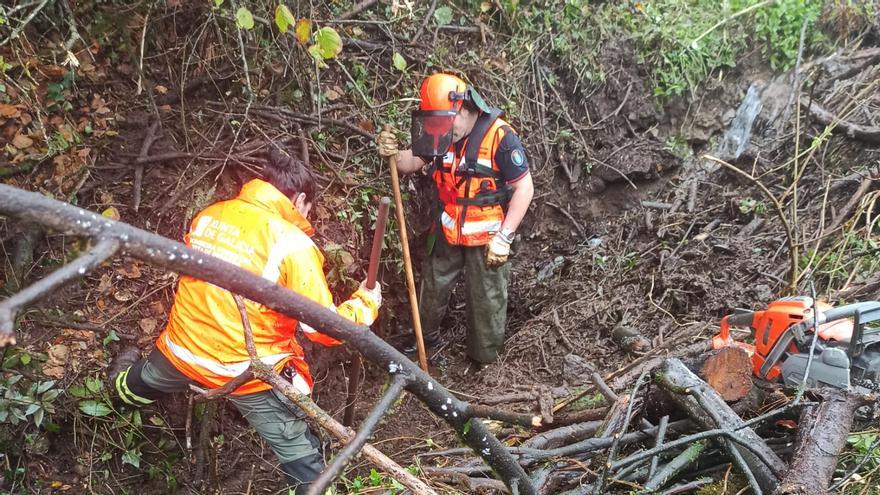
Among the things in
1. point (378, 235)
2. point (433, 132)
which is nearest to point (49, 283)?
point (378, 235)

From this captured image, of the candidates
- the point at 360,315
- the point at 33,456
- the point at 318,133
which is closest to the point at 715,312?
the point at 360,315

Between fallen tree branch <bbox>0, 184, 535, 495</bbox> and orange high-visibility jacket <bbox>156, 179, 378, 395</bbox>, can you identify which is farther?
orange high-visibility jacket <bbox>156, 179, 378, 395</bbox>

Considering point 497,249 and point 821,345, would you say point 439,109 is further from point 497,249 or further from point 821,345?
point 821,345

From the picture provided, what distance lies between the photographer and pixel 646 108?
17.3ft

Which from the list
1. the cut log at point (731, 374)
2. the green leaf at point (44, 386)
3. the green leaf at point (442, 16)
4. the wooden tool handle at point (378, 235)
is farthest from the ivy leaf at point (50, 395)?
the green leaf at point (442, 16)

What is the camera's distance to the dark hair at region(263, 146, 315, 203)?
2604 mm

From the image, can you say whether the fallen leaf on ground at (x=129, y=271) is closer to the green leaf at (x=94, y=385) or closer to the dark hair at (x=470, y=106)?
the green leaf at (x=94, y=385)

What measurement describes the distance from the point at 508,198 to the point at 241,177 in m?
1.82

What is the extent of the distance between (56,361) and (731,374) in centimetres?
343

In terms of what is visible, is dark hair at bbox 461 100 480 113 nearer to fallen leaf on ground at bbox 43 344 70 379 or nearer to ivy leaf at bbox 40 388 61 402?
fallen leaf on ground at bbox 43 344 70 379

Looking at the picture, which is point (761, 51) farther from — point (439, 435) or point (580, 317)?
point (439, 435)

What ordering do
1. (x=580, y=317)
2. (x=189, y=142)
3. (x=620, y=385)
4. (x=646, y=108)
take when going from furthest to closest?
(x=646, y=108) → (x=580, y=317) → (x=189, y=142) → (x=620, y=385)

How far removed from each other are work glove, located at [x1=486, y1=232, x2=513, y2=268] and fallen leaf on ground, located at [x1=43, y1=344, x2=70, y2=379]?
259 centimetres

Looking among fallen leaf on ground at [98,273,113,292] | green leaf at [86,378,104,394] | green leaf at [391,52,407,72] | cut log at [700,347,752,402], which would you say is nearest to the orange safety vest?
green leaf at [391,52,407,72]
